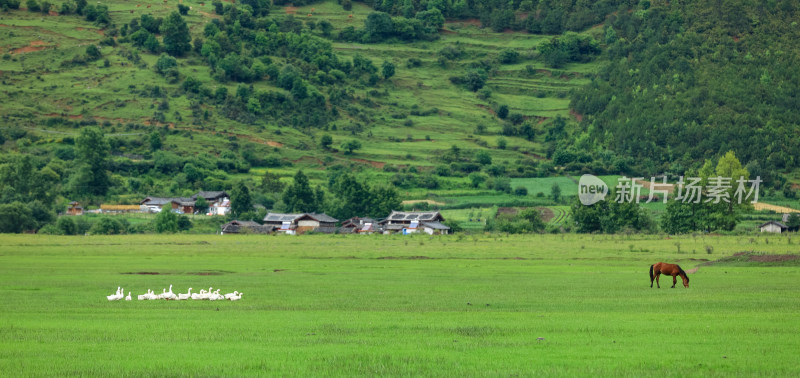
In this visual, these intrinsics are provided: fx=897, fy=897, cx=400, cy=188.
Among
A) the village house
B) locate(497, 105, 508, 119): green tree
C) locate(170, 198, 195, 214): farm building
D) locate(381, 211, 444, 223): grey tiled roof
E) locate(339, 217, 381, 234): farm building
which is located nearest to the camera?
locate(339, 217, 381, 234): farm building

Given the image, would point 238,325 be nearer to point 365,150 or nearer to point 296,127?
point 365,150

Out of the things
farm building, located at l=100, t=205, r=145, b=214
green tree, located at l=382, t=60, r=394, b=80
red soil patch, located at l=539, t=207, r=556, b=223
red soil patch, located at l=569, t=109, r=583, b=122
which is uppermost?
green tree, located at l=382, t=60, r=394, b=80

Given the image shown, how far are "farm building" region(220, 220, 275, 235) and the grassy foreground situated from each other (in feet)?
184

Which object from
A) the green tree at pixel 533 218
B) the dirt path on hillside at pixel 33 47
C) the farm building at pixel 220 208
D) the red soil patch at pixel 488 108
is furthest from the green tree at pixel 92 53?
the green tree at pixel 533 218

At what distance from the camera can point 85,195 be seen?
416ft

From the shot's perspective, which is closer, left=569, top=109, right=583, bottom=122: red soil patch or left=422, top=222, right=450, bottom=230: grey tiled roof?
left=422, top=222, right=450, bottom=230: grey tiled roof

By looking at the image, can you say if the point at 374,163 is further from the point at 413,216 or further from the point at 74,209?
the point at 74,209

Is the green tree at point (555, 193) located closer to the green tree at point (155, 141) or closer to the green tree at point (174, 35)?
the green tree at point (155, 141)

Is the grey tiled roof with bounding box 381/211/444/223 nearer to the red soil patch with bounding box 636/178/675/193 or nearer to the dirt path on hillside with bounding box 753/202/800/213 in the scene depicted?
the red soil patch with bounding box 636/178/675/193

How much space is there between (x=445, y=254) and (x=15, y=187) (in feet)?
241

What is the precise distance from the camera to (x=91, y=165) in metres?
128

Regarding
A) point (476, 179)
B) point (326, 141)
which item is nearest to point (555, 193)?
point (476, 179)

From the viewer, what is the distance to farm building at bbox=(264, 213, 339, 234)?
113 meters

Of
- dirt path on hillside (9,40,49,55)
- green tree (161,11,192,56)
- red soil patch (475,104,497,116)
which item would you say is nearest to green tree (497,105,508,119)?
red soil patch (475,104,497,116)
